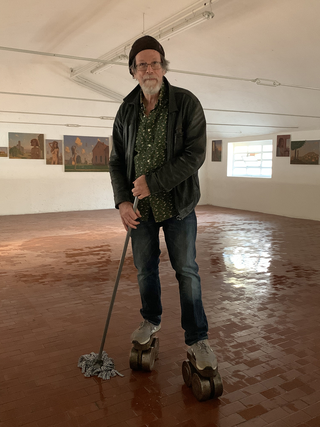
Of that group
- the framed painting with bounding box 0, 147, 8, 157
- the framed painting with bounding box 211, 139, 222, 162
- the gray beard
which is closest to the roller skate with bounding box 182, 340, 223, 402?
the gray beard

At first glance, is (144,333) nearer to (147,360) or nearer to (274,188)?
(147,360)

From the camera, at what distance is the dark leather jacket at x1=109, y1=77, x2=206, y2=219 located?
7.24ft

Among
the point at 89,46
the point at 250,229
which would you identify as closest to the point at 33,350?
the point at 250,229

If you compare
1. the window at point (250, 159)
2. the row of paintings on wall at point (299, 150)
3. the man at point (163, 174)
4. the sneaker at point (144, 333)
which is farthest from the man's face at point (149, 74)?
the window at point (250, 159)

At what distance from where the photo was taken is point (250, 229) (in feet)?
30.3

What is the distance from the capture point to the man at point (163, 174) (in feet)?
7.33

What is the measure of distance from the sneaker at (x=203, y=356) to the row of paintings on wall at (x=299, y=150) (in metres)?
9.87

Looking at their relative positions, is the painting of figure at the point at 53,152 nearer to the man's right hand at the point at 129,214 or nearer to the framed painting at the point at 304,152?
the framed painting at the point at 304,152

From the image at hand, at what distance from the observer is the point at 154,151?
2340 mm

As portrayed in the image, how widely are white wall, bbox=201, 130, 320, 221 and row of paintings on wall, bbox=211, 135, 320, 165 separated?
115 millimetres

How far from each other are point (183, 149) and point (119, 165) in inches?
19.1

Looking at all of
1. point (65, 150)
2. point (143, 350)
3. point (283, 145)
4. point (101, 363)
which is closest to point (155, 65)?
point (143, 350)

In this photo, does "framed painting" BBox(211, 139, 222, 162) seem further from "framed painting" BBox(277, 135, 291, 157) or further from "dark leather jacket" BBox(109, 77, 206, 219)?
"dark leather jacket" BBox(109, 77, 206, 219)

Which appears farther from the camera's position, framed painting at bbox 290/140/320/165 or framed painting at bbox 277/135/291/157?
framed painting at bbox 277/135/291/157
